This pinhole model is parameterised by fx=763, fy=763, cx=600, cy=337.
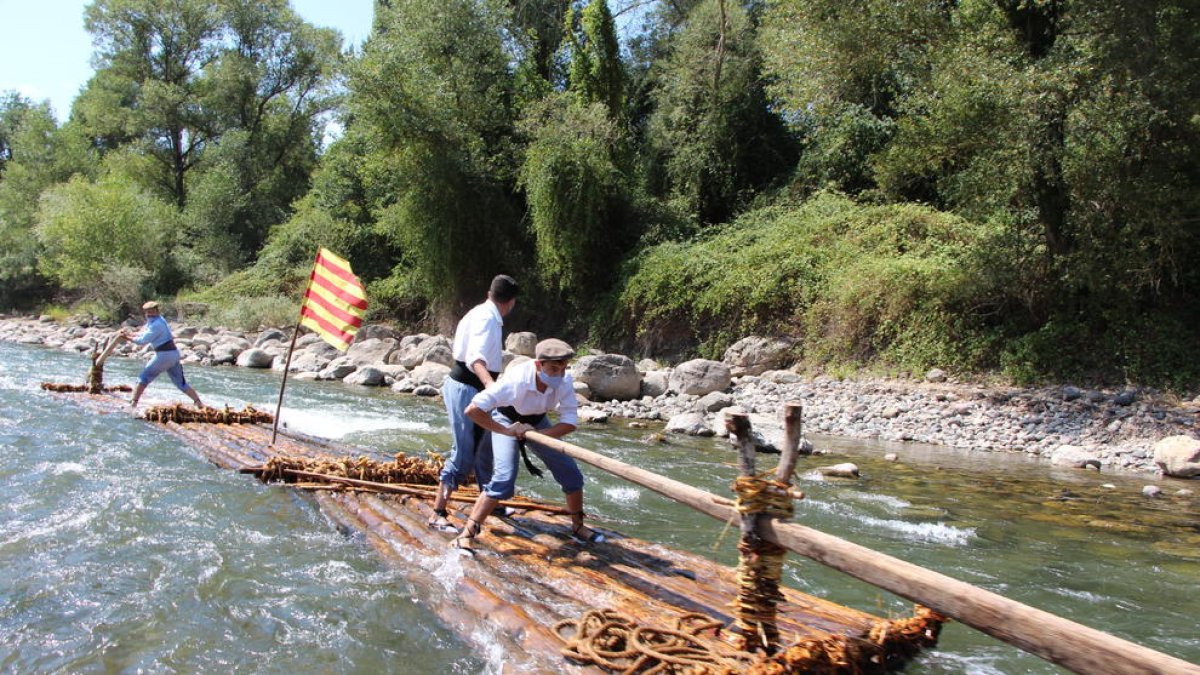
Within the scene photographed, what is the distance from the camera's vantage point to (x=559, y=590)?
4.89 meters

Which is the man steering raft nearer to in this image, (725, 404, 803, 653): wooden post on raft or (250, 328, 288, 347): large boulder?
(725, 404, 803, 653): wooden post on raft

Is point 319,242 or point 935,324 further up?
point 319,242

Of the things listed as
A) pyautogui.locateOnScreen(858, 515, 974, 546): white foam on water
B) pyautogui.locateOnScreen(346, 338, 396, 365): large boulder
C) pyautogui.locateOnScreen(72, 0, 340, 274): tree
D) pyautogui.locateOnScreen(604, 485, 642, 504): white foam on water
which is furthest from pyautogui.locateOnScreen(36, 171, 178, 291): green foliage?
pyautogui.locateOnScreen(858, 515, 974, 546): white foam on water

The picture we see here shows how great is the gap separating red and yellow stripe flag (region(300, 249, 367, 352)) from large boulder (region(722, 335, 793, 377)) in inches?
476

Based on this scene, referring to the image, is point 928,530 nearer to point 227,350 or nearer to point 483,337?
point 483,337

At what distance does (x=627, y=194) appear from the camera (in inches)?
1040

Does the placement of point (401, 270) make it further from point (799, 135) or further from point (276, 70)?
point (276, 70)

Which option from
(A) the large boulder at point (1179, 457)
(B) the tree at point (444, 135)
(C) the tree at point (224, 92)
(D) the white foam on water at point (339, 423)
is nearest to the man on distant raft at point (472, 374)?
(D) the white foam on water at point (339, 423)

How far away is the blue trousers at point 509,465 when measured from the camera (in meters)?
5.50

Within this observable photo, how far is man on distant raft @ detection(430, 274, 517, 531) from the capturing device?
18.9 feet

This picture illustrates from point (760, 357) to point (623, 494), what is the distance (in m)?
10.9

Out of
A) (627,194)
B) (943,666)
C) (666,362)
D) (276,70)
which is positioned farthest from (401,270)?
(943,666)

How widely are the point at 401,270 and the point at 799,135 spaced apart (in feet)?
54.2

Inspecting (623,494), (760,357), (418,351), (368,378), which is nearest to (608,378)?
(760,357)
